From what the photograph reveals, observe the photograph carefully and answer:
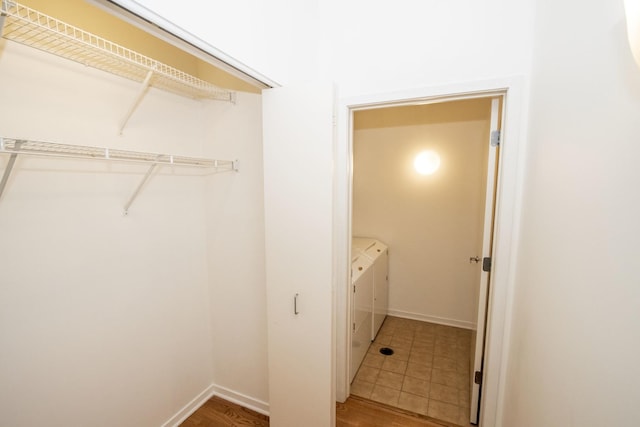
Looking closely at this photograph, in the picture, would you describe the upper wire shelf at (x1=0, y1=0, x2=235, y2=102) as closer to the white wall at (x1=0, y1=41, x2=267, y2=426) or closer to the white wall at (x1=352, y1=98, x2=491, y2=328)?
the white wall at (x1=0, y1=41, x2=267, y2=426)

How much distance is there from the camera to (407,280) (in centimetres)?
342

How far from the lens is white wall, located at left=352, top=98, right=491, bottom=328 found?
299 centimetres

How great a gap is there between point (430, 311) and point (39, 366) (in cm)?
342

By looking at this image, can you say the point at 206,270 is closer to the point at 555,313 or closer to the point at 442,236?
the point at 555,313

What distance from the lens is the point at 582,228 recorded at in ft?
2.56

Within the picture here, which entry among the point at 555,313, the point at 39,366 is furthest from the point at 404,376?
the point at 39,366

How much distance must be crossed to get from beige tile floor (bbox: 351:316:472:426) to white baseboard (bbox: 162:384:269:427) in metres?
0.74

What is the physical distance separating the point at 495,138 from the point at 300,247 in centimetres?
128

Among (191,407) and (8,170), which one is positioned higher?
(8,170)

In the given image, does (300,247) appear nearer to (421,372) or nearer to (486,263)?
(486,263)

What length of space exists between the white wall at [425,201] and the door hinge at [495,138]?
1.48 metres

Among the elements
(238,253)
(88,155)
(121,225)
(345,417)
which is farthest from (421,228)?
(88,155)

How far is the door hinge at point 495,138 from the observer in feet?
5.08

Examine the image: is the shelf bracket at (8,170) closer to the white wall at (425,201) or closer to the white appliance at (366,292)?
the white appliance at (366,292)
